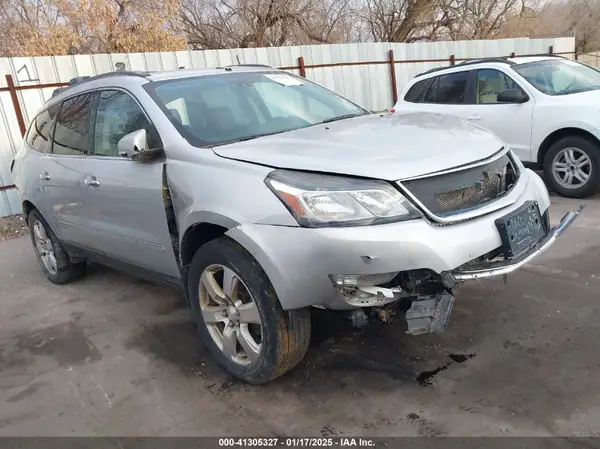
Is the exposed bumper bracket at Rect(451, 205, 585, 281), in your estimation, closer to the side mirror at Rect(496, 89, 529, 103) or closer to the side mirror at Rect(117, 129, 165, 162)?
the side mirror at Rect(117, 129, 165, 162)

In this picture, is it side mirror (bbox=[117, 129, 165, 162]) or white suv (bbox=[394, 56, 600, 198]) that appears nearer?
side mirror (bbox=[117, 129, 165, 162])

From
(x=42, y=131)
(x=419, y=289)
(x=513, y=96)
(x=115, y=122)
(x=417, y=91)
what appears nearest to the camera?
(x=419, y=289)

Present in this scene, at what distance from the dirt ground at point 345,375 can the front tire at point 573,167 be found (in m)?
2.19

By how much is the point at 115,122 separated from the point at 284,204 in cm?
187

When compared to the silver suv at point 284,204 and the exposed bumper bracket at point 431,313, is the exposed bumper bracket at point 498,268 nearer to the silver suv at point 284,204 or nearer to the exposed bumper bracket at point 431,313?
the silver suv at point 284,204

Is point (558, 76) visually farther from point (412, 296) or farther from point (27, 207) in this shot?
point (27, 207)

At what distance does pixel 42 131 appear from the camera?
4.91 m

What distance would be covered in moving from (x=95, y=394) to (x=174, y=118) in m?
1.71

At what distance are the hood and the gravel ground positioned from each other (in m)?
5.38

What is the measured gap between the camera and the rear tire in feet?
16.5

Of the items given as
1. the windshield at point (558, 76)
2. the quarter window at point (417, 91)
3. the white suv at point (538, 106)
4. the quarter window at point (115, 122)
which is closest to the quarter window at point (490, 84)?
the white suv at point (538, 106)

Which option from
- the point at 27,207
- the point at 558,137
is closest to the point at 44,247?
the point at 27,207

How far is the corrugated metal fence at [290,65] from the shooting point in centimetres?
763

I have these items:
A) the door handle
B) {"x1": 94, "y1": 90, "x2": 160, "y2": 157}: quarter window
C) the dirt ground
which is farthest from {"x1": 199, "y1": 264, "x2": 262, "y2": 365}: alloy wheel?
the door handle
